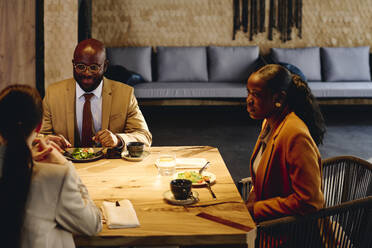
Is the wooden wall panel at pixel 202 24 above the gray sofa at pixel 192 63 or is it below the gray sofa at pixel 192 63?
above

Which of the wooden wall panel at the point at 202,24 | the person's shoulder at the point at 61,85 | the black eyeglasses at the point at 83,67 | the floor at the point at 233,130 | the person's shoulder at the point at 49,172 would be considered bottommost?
the floor at the point at 233,130

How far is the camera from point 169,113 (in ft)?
22.5

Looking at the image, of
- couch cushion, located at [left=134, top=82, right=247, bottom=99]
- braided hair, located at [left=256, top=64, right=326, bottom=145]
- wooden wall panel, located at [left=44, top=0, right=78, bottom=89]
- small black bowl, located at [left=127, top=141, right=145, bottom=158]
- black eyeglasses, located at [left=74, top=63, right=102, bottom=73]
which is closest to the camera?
braided hair, located at [left=256, top=64, right=326, bottom=145]

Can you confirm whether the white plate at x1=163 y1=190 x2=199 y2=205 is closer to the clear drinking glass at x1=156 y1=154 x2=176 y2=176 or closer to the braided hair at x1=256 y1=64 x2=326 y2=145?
the clear drinking glass at x1=156 y1=154 x2=176 y2=176

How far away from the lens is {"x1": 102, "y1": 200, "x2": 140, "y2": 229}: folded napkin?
4.29 feet

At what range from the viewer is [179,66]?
689 cm

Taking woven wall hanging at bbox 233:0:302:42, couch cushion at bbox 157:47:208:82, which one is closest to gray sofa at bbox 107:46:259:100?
couch cushion at bbox 157:47:208:82

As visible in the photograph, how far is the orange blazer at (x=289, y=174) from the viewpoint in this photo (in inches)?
60.8

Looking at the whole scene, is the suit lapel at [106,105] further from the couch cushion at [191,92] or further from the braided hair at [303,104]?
the couch cushion at [191,92]

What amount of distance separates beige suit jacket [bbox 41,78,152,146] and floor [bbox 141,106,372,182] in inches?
66.3

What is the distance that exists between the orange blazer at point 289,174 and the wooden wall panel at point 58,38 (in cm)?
296

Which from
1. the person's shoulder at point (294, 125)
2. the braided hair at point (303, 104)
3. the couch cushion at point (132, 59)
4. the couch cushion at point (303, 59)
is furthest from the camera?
the couch cushion at point (303, 59)

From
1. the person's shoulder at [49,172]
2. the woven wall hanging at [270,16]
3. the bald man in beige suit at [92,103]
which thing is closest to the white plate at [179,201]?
the person's shoulder at [49,172]

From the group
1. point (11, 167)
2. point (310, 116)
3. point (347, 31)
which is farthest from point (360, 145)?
point (11, 167)
